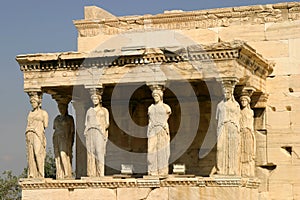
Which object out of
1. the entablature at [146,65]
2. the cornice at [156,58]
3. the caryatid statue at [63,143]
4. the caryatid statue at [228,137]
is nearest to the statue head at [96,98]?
the entablature at [146,65]

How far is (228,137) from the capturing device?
50.6 ft

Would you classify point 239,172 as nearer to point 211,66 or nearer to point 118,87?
point 211,66

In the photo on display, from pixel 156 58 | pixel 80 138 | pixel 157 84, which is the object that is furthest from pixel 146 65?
pixel 80 138

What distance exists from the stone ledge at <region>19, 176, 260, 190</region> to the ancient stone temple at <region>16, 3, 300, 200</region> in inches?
0.7

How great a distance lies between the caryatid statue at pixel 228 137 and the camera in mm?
15383

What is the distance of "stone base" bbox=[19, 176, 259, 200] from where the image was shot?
50.2ft

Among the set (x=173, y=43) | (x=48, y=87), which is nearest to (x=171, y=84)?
(x=173, y=43)

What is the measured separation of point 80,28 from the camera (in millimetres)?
18625

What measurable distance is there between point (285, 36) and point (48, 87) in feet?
14.7

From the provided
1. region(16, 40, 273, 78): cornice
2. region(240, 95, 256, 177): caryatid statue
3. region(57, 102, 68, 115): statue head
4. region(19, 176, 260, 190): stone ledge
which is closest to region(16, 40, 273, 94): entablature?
region(16, 40, 273, 78): cornice

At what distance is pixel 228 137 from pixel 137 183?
1752 mm

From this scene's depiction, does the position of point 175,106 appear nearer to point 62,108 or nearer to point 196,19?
point 196,19

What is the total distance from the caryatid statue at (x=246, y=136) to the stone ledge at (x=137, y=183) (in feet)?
1.04

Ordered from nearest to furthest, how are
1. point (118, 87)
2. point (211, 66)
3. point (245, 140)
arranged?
point (211, 66) → point (245, 140) → point (118, 87)
